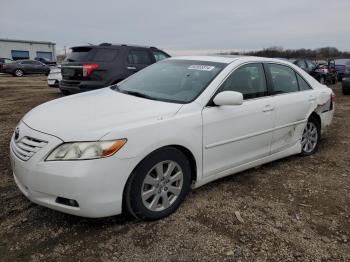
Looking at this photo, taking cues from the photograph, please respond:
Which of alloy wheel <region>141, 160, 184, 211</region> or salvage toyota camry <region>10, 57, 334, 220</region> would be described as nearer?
salvage toyota camry <region>10, 57, 334, 220</region>

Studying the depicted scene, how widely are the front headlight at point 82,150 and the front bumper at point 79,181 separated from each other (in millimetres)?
39

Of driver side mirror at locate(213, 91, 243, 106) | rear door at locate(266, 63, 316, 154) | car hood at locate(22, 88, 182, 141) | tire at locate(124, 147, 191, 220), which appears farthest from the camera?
rear door at locate(266, 63, 316, 154)

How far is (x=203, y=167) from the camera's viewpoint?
12.0 ft

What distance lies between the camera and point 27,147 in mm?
3086

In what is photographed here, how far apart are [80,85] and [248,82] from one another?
18.0ft

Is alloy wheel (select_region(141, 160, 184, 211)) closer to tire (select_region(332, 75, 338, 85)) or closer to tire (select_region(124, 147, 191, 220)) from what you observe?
tire (select_region(124, 147, 191, 220))

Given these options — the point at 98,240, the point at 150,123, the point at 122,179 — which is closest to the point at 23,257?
the point at 98,240

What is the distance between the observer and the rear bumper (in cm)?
861

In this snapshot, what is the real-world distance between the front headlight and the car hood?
0.05 m

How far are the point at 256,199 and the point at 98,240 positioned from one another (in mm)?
1765

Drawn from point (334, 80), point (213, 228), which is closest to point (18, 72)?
point (334, 80)

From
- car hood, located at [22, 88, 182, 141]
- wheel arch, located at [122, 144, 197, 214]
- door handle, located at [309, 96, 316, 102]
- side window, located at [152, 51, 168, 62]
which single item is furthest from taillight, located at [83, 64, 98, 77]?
wheel arch, located at [122, 144, 197, 214]

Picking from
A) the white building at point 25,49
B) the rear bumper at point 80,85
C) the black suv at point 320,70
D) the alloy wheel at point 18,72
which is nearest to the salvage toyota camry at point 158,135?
the rear bumper at point 80,85

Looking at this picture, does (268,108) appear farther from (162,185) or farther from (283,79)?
(162,185)
